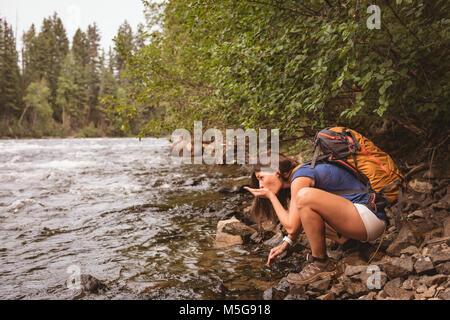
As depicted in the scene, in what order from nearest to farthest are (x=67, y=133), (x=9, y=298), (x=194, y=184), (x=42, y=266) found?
(x=9, y=298) < (x=42, y=266) < (x=194, y=184) < (x=67, y=133)

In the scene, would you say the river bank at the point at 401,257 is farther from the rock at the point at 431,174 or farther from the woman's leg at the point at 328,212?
the woman's leg at the point at 328,212

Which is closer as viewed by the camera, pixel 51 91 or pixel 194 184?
pixel 194 184

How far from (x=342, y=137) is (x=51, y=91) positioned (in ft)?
257

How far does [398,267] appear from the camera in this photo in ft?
9.95

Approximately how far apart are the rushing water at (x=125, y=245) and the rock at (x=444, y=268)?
5.73 ft

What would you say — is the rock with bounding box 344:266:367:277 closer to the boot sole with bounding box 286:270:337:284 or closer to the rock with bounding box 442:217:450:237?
the boot sole with bounding box 286:270:337:284

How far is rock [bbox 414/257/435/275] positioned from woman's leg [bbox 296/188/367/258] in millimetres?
522

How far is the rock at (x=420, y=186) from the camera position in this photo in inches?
185

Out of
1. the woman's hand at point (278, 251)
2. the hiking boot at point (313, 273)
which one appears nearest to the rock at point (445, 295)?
the hiking boot at point (313, 273)

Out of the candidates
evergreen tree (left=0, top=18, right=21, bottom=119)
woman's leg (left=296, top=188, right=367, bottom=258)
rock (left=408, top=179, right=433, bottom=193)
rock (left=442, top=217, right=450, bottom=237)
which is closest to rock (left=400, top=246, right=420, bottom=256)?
rock (left=442, top=217, right=450, bottom=237)

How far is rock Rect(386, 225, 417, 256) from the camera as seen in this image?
11.5 feet

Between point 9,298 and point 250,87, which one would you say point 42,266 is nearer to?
point 9,298
